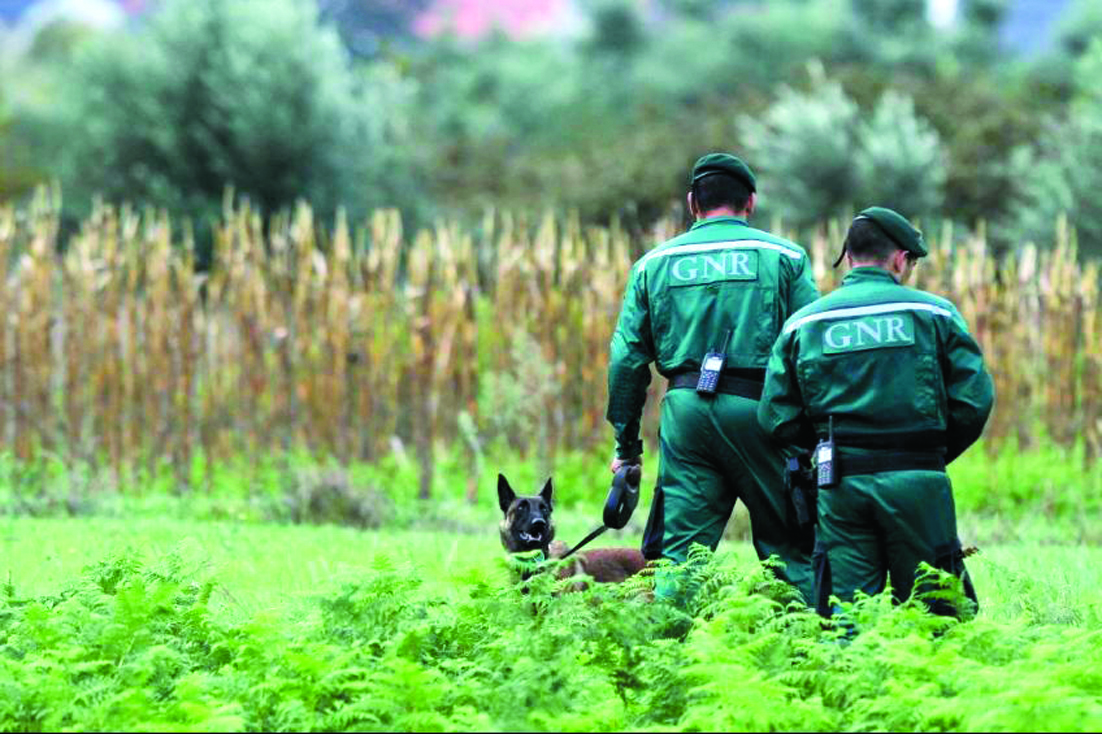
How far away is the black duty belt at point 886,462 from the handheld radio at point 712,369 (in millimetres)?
814

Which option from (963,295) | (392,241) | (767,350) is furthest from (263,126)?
(767,350)

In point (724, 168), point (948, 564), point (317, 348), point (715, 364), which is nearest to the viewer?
point (948, 564)

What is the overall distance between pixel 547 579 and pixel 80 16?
69235 millimetres

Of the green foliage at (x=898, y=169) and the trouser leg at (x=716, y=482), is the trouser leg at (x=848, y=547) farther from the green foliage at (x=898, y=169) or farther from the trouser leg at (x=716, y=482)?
the green foliage at (x=898, y=169)

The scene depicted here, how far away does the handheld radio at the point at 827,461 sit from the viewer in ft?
22.2

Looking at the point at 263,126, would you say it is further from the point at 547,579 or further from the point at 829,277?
the point at 547,579

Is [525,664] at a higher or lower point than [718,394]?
lower

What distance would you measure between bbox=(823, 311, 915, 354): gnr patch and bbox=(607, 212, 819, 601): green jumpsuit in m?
0.71

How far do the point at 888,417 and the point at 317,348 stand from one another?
9.33m

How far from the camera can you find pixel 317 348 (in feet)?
50.7

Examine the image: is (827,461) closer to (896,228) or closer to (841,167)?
(896,228)

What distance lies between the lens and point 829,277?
50.1ft

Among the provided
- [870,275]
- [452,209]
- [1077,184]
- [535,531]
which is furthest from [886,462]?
[452,209]

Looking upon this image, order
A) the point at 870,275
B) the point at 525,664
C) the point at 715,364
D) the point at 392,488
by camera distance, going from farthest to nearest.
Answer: the point at 392,488 → the point at 715,364 → the point at 870,275 → the point at 525,664
